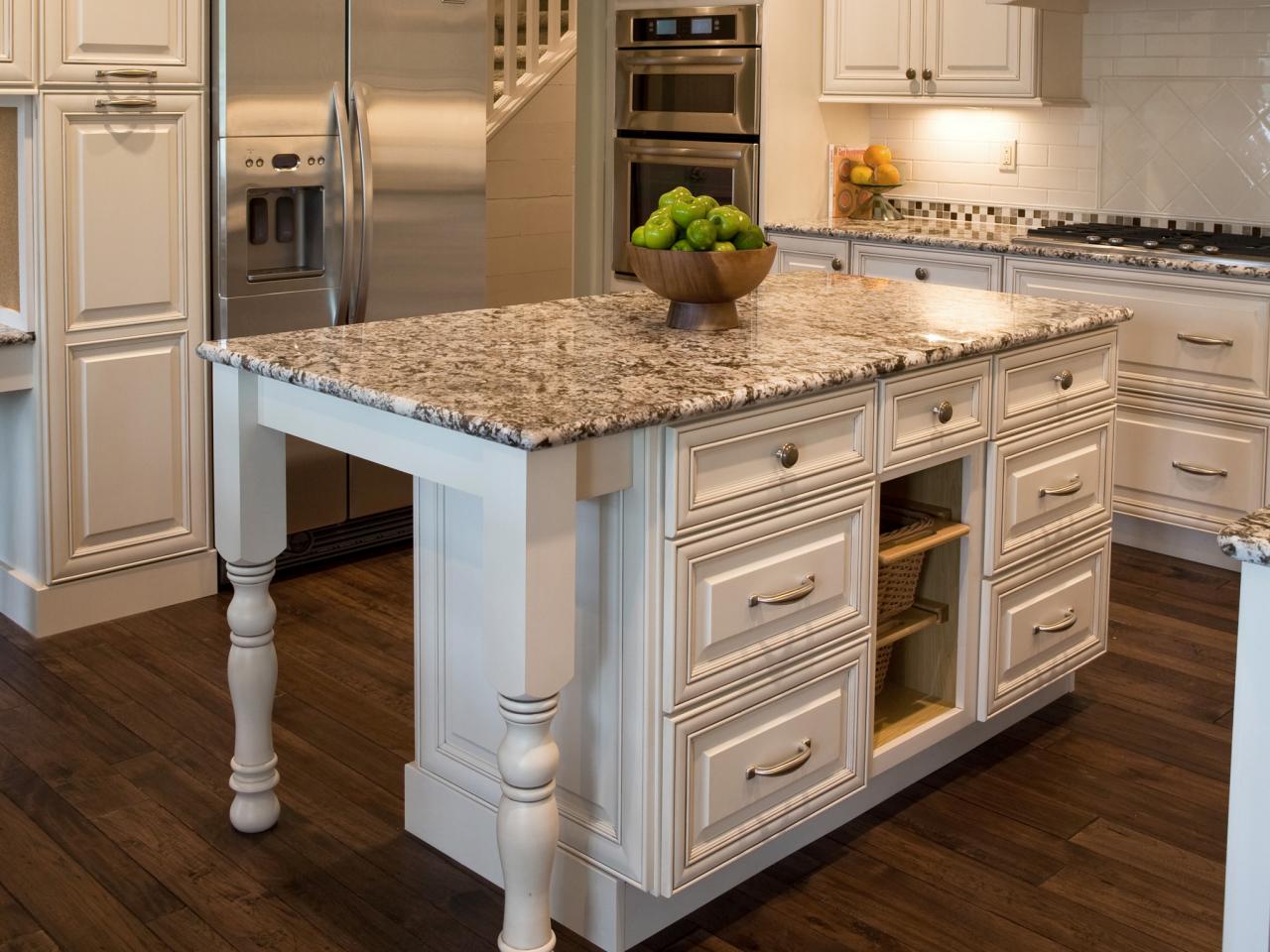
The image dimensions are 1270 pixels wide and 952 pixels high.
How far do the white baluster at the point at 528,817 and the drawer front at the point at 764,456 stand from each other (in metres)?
0.36

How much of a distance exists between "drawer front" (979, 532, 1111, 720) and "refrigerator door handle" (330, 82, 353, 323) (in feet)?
7.06

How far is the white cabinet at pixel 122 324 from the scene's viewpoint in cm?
366

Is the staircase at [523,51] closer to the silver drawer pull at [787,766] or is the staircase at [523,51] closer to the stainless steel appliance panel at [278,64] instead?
the stainless steel appliance panel at [278,64]

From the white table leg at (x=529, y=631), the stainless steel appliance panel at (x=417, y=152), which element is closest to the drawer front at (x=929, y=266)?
the stainless steel appliance panel at (x=417, y=152)

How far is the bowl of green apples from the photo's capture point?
2.63 m

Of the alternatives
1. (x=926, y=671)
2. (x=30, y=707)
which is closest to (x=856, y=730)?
(x=926, y=671)

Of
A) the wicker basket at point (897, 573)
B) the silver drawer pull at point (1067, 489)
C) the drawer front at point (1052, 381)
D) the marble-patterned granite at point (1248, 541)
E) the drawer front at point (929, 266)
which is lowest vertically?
the wicker basket at point (897, 573)

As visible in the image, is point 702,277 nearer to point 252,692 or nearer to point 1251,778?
point 252,692

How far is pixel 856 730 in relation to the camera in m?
2.65

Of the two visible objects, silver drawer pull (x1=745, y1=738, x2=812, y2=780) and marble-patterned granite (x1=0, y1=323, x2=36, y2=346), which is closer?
silver drawer pull (x1=745, y1=738, x2=812, y2=780)

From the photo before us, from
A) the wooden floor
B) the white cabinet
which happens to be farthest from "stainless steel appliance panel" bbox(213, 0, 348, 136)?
the wooden floor

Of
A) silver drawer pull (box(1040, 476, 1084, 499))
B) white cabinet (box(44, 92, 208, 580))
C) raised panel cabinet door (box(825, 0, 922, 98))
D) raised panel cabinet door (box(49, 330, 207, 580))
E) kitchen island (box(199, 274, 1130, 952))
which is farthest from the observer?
raised panel cabinet door (box(825, 0, 922, 98))

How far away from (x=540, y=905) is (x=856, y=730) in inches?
29.4

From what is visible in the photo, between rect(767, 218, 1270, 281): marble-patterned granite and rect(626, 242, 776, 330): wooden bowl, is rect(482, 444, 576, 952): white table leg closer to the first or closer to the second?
rect(626, 242, 776, 330): wooden bowl
